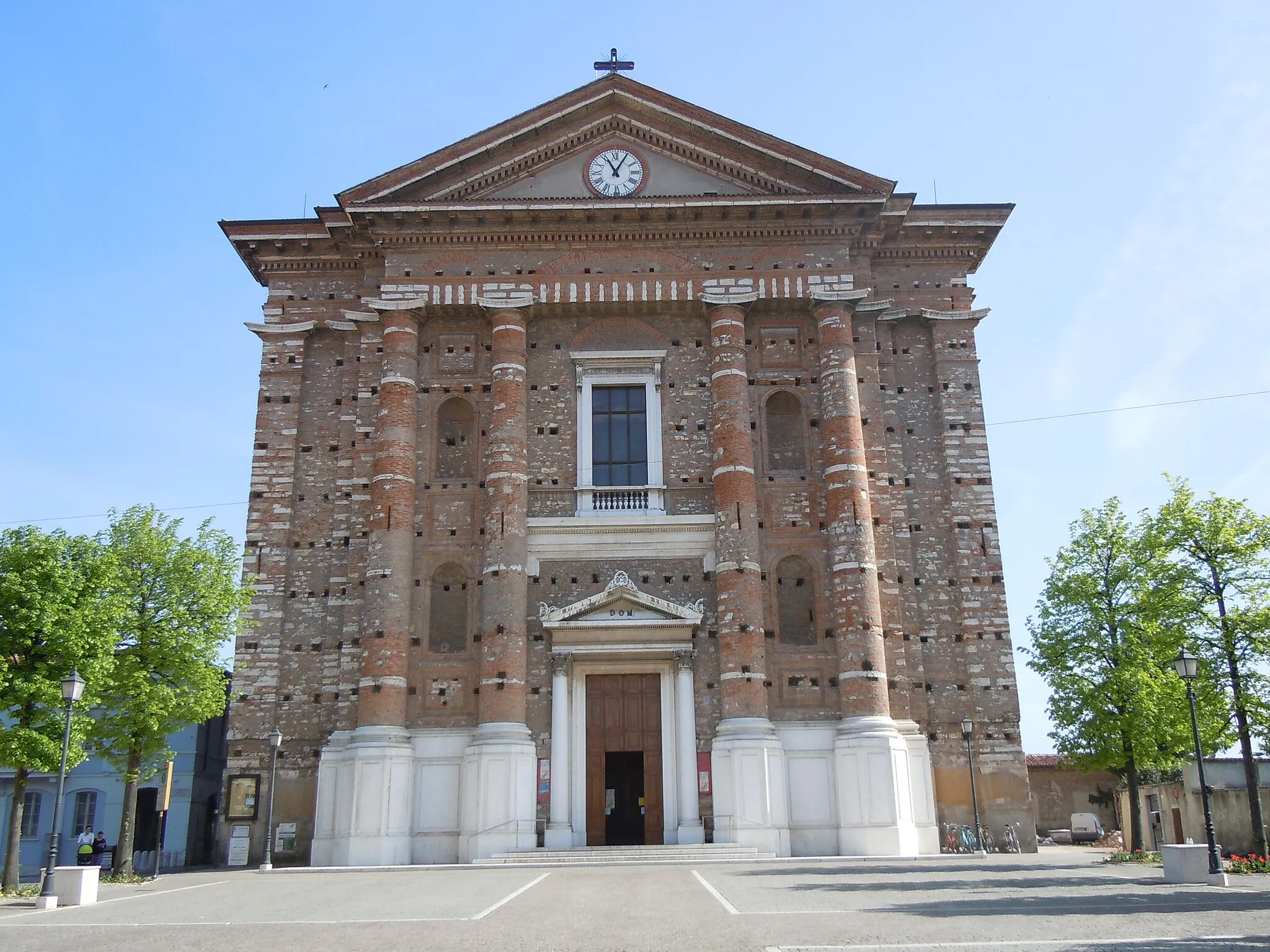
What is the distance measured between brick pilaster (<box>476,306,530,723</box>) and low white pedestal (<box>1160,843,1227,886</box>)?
14114 millimetres

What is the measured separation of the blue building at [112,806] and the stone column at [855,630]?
2148 cm

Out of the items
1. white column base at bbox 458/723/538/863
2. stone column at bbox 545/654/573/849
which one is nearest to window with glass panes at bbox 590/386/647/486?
stone column at bbox 545/654/573/849

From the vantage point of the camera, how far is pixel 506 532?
27.8m

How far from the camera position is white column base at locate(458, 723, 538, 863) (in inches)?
1008

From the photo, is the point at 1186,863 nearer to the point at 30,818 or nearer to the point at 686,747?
the point at 686,747

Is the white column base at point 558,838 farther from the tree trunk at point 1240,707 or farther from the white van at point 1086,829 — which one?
the white van at point 1086,829

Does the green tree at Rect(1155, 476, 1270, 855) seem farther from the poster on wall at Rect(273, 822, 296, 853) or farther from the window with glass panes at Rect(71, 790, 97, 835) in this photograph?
the window with glass panes at Rect(71, 790, 97, 835)

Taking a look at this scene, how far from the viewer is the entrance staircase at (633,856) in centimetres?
2423

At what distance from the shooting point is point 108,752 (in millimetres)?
24531

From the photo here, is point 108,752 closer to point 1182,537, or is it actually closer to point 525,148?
point 525,148

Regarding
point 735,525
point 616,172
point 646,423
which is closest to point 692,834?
point 735,525

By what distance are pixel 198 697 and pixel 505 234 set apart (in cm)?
1407

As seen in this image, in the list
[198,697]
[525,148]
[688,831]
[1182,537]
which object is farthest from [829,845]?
[525,148]

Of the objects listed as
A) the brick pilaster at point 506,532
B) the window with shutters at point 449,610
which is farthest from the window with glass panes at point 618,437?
the window with shutters at point 449,610
